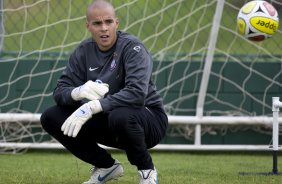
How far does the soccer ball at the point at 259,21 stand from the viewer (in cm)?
487

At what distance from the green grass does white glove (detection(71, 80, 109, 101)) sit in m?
0.75

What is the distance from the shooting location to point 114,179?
4.29m

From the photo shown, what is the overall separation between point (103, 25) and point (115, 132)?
62 cm

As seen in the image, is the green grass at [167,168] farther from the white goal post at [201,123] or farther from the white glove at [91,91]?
the white glove at [91,91]

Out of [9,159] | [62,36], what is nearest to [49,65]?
[62,36]

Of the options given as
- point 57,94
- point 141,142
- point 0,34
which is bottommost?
point 141,142

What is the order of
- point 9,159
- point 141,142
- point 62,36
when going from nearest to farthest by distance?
point 141,142
point 9,159
point 62,36

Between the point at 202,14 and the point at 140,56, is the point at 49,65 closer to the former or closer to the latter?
the point at 202,14

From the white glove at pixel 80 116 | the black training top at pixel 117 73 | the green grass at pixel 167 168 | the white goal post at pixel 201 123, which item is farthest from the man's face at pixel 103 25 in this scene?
the white goal post at pixel 201 123

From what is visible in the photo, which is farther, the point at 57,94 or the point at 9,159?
the point at 9,159

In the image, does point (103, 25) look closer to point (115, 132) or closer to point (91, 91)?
point (91, 91)

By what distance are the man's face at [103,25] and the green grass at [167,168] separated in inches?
37.7

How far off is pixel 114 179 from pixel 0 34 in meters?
2.28

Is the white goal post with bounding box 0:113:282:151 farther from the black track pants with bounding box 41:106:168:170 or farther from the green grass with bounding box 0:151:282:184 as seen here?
the black track pants with bounding box 41:106:168:170
